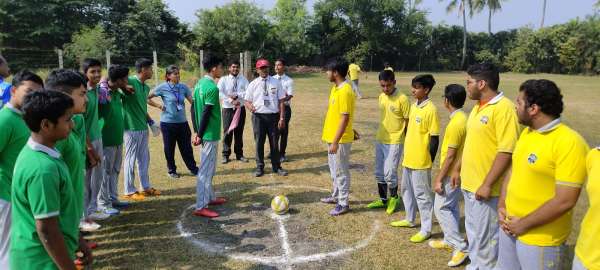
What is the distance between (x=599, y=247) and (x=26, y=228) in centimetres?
334

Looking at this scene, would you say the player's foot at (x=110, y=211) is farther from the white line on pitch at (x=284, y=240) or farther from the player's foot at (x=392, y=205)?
the player's foot at (x=392, y=205)

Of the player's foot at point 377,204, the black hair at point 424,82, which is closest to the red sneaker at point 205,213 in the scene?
the player's foot at point 377,204

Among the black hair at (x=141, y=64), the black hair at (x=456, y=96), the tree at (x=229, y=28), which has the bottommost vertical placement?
the black hair at (x=456, y=96)

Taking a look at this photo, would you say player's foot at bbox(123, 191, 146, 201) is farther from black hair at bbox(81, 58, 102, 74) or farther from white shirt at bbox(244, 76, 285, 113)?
white shirt at bbox(244, 76, 285, 113)

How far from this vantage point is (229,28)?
35.3 meters

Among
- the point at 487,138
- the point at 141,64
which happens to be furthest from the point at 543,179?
the point at 141,64

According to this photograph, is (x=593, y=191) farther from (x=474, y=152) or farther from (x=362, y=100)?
(x=362, y=100)

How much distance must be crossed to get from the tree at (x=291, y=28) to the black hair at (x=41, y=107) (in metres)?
37.1

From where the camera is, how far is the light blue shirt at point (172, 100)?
7.51m

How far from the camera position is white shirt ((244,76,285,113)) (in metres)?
7.86

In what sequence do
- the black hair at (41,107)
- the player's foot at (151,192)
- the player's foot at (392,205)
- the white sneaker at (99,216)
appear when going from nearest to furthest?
the black hair at (41,107), the white sneaker at (99,216), the player's foot at (392,205), the player's foot at (151,192)

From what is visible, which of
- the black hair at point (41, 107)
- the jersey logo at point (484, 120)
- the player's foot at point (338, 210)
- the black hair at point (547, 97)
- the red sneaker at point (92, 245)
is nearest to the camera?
the black hair at point (41, 107)

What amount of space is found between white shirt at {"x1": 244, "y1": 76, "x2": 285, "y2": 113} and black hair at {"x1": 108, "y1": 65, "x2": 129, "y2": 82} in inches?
102

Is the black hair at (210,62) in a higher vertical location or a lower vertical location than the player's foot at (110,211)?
higher
